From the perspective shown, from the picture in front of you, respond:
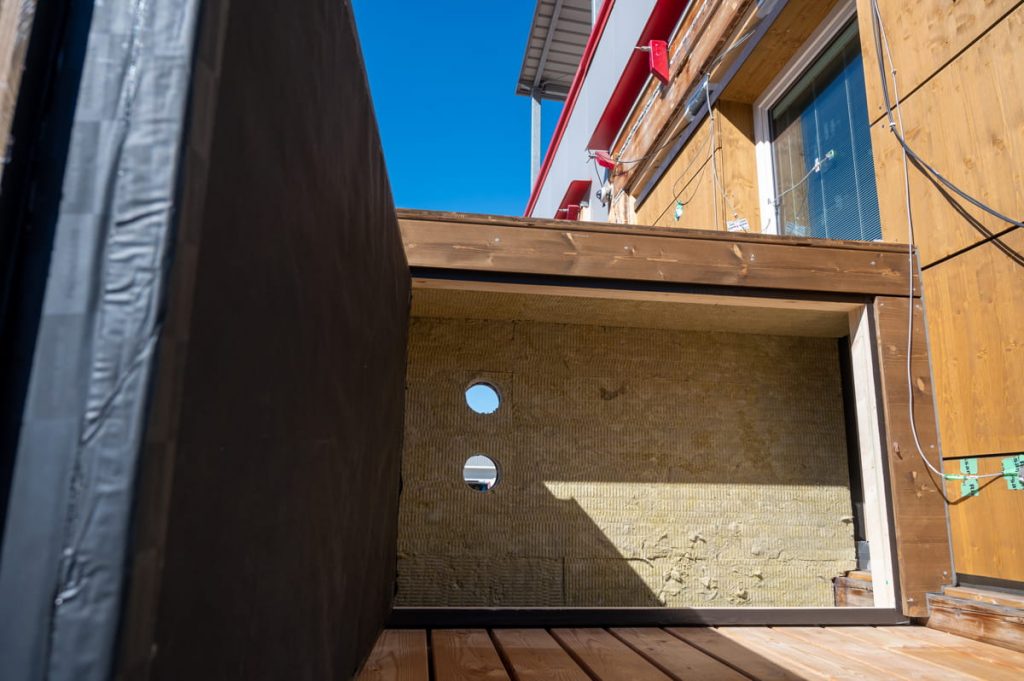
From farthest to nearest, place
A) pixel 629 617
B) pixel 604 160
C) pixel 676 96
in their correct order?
pixel 604 160 → pixel 676 96 → pixel 629 617

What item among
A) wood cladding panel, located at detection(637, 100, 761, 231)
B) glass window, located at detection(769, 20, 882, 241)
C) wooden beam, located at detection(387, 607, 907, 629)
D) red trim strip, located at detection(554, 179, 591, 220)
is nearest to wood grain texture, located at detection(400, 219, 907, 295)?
glass window, located at detection(769, 20, 882, 241)

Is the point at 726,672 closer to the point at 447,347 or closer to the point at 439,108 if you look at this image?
the point at 447,347

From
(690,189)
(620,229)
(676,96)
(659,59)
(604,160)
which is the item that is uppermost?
(659,59)

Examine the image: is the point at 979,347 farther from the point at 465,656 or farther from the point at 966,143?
the point at 465,656

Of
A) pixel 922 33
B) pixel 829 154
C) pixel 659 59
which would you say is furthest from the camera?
pixel 659 59

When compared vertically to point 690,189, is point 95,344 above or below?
below

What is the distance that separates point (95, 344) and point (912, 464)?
7.26 feet

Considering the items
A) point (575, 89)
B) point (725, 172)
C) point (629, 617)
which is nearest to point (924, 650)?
point (629, 617)

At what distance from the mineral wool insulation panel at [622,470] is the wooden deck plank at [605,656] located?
0.70 m

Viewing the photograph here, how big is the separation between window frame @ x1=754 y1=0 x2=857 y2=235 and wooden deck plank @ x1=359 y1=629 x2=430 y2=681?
2.24 metres

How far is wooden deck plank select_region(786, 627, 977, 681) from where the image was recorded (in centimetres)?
146

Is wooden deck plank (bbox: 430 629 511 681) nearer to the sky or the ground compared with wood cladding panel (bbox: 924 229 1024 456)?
nearer to the ground

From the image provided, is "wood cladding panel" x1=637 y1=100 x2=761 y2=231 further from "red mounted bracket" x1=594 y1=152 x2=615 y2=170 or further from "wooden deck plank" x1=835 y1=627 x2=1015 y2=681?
"wooden deck plank" x1=835 y1=627 x2=1015 y2=681

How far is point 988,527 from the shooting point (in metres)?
1.86
